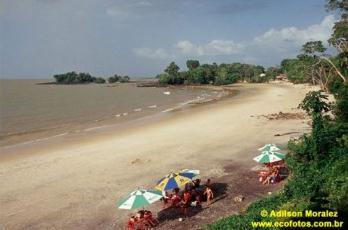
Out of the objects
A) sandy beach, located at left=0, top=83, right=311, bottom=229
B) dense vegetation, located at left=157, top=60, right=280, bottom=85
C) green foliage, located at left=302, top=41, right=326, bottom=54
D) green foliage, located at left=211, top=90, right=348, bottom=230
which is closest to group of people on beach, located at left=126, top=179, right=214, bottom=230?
sandy beach, located at left=0, top=83, right=311, bottom=229

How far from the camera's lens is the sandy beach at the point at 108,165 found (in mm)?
16156

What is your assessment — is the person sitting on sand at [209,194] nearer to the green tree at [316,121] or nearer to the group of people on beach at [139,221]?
the group of people on beach at [139,221]

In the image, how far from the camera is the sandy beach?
53.0 ft

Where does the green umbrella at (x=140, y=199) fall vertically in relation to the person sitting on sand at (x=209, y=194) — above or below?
above

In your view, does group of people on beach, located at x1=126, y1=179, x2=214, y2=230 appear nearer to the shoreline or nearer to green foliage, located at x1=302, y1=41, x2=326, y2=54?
the shoreline

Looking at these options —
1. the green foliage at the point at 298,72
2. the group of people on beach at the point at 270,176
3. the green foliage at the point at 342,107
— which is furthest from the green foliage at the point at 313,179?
the green foliage at the point at 298,72

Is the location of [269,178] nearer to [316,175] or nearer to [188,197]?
[316,175]

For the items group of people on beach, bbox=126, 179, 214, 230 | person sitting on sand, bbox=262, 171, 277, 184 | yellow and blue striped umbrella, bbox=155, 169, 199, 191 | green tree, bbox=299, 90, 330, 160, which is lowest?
group of people on beach, bbox=126, 179, 214, 230

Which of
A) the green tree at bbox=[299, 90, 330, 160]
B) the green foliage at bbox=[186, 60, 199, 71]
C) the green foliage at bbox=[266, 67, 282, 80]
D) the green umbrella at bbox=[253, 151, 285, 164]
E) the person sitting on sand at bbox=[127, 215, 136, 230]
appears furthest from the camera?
the green foliage at bbox=[186, 60, 199, 71]

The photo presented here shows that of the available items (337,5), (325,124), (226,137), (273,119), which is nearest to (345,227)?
(325,124)

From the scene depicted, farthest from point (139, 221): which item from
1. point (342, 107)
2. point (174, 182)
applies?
point (342, 107)

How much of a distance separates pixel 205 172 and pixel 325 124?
20.5ft

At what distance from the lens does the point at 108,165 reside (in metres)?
Result: 22.8

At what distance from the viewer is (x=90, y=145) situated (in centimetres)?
2953
